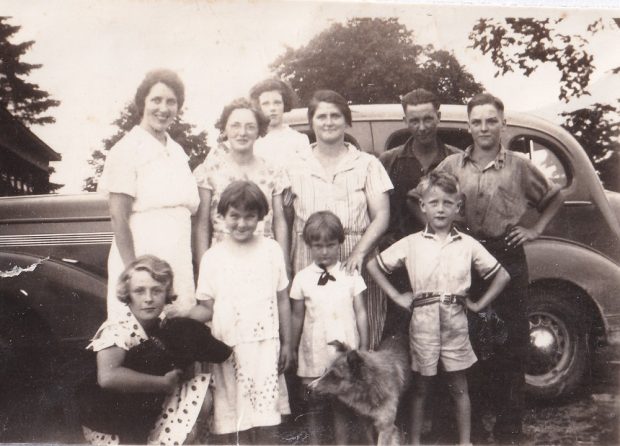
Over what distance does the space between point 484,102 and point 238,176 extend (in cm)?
157

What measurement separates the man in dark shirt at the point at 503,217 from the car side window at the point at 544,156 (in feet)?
0.79

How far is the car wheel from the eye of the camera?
4.05 metres

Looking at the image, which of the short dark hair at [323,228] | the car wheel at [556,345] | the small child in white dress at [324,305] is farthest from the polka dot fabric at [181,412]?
the car wheel at [556,345]

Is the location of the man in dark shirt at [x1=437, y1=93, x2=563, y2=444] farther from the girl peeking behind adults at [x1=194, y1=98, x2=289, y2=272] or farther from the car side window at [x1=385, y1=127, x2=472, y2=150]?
the girl peeking behind adults at [x1=194, y1=98, x2=289, y2=272]

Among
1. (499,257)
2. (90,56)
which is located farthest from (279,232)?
(90,56)

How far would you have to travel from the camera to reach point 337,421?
3432 mm

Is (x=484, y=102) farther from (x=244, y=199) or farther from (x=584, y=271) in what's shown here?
(x=244, y=199)

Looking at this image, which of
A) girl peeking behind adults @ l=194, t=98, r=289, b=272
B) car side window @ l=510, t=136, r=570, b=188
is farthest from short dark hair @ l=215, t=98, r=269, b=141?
car side window @ l=510, t=136, r=570, b=188

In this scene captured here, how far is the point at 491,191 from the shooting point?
3.72 metres

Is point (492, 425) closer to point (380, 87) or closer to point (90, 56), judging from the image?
point (380, 87)

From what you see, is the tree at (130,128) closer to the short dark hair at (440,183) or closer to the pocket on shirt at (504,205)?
the short dark hair at (440,183)

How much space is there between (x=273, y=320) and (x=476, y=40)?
87.3 inches

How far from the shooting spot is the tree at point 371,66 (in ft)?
12.8

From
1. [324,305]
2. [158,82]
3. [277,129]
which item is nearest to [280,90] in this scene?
[277,129]
